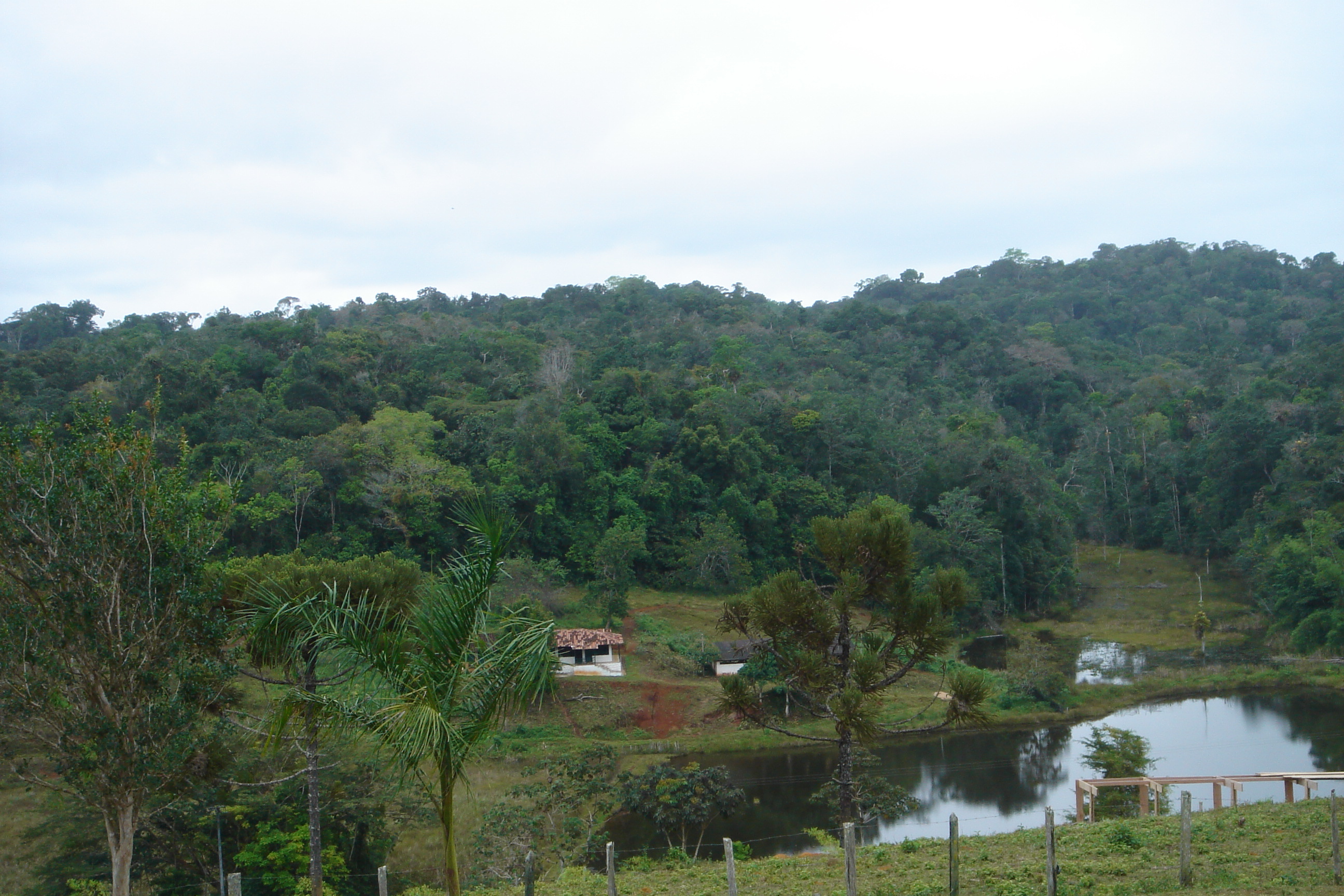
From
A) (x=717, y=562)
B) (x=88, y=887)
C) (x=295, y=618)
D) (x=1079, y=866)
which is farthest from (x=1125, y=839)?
(x=717, y=562)

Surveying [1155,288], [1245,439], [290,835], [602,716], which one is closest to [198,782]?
[290,835]

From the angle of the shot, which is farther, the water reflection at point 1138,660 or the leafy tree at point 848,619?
the water reflection at point 1138,660

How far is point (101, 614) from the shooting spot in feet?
22.3

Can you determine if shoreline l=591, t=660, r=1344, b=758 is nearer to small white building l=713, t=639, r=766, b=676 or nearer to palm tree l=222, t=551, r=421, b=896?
small white building l=713, t=639, r=766, b=676

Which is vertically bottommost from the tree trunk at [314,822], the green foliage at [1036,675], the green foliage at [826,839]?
the green foliage at [1036,675]

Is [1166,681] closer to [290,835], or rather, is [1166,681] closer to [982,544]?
[982,544]

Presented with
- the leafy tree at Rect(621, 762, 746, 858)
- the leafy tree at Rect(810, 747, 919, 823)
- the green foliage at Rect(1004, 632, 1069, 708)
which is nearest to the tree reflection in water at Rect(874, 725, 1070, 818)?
the green foliage at Rect(1004, 632, 1069, 708)

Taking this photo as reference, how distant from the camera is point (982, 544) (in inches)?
1671

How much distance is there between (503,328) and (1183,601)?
140 ft

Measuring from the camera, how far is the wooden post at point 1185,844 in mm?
7648

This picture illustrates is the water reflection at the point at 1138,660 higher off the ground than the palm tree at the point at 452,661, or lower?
lower

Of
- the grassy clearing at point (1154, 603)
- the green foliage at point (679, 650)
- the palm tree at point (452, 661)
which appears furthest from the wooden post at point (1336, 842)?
the grassy clearing at point (1154, 603)

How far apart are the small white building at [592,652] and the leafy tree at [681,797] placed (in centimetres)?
1264

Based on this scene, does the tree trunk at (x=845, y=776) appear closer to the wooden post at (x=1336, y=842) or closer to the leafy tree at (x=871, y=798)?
the leafy tree at (x=871, y=798)
